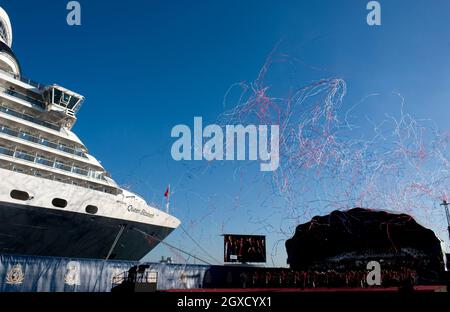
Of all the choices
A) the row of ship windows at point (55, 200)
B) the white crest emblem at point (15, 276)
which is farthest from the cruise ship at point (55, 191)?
the white crest emblem at point (15, 276)

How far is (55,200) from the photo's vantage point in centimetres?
2359

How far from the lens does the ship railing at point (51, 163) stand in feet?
77.3

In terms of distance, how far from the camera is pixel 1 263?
1545 centimetres

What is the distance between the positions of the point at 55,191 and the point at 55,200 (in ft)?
2.40

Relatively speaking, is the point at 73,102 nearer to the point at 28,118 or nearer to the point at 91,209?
the point at 28,118

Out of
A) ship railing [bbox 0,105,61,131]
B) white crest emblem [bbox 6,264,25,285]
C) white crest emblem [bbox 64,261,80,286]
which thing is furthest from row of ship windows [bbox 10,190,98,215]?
ship railing [bbox 0,105,61,131]

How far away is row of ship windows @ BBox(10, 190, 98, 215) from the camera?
21.7 metres

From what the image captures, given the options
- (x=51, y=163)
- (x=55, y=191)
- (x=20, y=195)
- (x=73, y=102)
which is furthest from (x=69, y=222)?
(x=73, y=102)

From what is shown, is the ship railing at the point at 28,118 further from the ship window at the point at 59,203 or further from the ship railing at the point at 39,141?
the ship window at the point at 59,203

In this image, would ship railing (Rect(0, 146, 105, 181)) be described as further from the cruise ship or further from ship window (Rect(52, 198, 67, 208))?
ship window (Rect(52, 198, 67, 208))

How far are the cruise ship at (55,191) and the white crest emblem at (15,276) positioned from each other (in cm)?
654

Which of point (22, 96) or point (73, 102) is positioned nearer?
point (22, 96)
